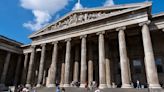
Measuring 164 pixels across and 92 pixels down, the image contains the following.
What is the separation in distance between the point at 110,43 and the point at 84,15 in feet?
21.5

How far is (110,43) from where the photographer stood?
26.7 m

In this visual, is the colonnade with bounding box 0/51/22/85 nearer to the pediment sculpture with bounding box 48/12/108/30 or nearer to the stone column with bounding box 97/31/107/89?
the pediment sculpture with bounding box 48/12/108/30

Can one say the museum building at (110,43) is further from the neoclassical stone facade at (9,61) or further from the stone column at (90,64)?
the neoclassical stone facade at (9,61)

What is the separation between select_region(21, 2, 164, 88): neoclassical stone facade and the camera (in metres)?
19.4

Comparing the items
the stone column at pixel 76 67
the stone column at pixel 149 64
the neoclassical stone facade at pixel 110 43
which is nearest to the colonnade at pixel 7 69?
the neoclassical stone facade at pixel 110 43

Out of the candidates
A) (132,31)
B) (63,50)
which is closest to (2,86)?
(63,50)

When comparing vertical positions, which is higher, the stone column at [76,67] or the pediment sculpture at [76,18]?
the pediment sculpture at [76,18]

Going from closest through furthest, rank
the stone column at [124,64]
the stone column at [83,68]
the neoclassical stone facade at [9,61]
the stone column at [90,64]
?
the stone column at [124,64], the stone column at [83,68], the stone column at [90,64], the neoclassical stone facade at [9,61]

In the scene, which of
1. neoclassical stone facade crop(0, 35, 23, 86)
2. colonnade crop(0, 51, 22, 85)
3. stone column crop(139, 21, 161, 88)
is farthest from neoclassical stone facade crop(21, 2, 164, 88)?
colonnade crop(0, 51, 22, 85)

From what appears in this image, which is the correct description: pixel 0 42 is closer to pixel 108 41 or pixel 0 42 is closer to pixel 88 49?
pixel 88 49

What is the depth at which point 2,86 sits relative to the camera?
94.9 feet

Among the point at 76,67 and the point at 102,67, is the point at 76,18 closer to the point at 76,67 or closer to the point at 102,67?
the point at 76,67

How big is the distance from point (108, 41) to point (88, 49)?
3636 mm

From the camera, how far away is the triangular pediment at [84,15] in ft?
70.2
